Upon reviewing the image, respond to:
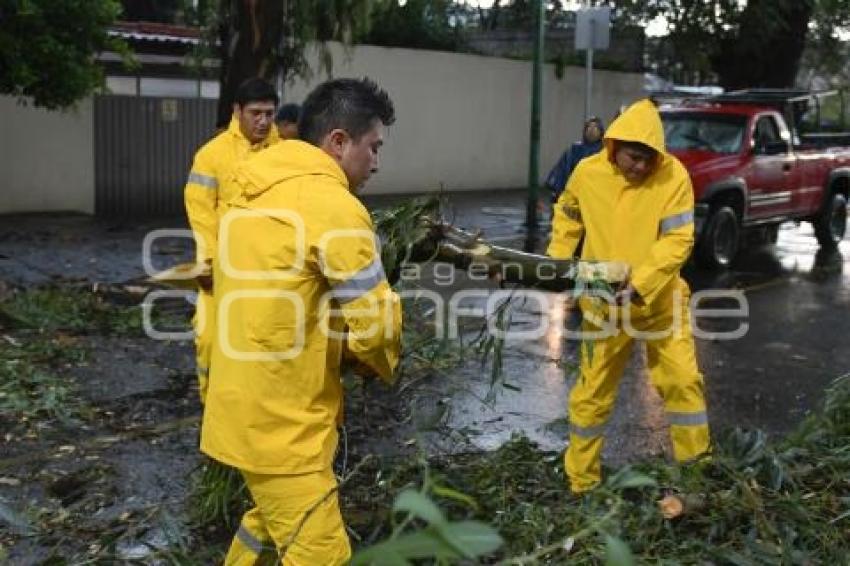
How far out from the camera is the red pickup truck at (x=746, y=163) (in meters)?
11.5

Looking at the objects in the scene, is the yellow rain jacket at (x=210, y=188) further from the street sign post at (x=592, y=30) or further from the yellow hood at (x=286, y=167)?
the street sign post at (x=592, y=30)

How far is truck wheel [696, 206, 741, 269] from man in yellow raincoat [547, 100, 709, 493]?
22.8 ft

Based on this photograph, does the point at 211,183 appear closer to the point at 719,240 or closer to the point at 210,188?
the point at 210,188

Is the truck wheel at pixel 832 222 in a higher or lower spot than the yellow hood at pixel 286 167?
lower

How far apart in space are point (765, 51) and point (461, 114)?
6102 millimetres

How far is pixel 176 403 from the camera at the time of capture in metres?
6.14

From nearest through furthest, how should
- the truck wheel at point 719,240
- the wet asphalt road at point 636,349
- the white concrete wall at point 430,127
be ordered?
the wet asphalt road at point 636,349 < the truck wheel at point 719,240 < the white concrete wall at point 430,127

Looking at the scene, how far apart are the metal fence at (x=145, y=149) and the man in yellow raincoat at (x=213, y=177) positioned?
8.97m

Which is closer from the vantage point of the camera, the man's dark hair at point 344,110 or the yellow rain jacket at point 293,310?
the yellow rain jacket at point 293,310

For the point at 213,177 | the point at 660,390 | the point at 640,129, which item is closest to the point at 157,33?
the point at 213,177

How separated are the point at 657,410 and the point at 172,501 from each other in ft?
10.3

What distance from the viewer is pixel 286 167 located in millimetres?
2861

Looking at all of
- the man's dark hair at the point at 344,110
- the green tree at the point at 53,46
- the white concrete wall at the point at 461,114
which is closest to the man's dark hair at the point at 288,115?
the man's dark hair at the point at 344,110

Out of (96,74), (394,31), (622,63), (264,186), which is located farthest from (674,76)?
(264,186)
